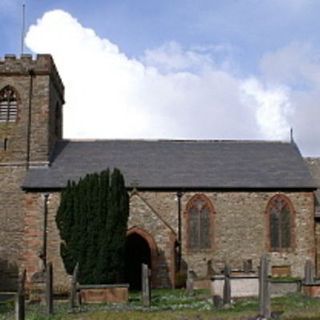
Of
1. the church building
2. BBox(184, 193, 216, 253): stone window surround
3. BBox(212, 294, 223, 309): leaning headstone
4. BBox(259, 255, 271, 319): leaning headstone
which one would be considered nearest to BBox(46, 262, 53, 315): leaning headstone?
BBox(212, 294, 223, 309): leaning headstone

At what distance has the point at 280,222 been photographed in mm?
36438

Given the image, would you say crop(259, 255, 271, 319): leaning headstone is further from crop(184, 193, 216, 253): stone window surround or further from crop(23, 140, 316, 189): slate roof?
crop(23, 140, 316, 189): slate roof

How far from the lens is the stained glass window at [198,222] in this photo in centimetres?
3616

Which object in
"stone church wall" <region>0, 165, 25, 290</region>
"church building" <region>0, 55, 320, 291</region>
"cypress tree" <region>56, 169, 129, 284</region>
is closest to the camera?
"cypress tree" <region>56, 169, 129, 284</region>

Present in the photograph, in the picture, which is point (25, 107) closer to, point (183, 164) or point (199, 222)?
point (183, 164)

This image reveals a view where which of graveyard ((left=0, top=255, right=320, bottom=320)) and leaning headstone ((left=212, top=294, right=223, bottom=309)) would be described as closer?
graveyard ((left=0, top=255, right=320, bottom=320))

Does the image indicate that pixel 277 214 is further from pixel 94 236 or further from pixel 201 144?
pixel 94 236

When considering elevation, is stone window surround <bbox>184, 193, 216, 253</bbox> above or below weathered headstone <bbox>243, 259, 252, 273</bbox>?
above

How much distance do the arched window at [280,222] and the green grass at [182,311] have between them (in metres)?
13.3

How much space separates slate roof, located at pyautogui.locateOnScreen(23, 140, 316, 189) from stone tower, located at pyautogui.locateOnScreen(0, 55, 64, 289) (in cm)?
106

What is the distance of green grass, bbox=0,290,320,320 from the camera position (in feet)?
58.4

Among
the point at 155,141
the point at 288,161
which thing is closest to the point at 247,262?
the point at 288,161

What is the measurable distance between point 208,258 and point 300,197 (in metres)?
6.18

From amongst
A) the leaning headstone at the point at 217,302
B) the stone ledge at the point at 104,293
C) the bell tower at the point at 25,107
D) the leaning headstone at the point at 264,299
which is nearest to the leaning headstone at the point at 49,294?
the stone ledge at the point at 104,293
